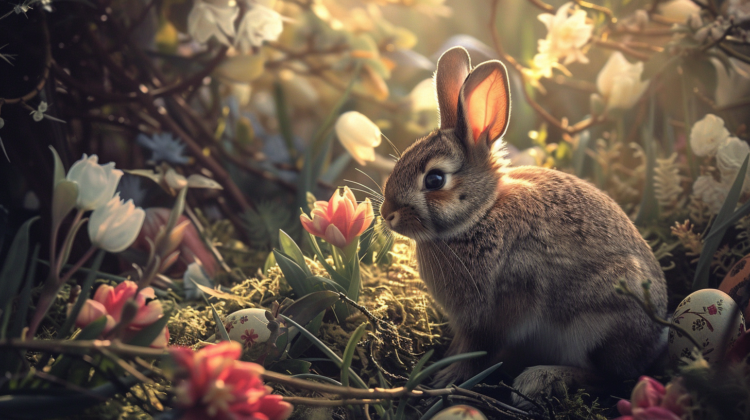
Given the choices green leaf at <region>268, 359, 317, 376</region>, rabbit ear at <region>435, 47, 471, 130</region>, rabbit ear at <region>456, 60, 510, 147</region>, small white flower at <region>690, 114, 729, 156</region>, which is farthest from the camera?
small white flower at <region>690, 114, 729, 156</region>

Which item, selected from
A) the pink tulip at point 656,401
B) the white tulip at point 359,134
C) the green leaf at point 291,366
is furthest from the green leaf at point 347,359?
the white tulip at point 359,134

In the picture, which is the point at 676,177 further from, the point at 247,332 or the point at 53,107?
the point at 53,107

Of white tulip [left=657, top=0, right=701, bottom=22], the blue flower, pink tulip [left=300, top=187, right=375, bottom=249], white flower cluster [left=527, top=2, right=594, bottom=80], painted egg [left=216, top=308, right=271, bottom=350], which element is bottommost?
painted egg [left=216, top=308, right=271, bottom=350]

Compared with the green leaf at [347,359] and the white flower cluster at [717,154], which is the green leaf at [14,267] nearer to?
the green leaf at [347,359]

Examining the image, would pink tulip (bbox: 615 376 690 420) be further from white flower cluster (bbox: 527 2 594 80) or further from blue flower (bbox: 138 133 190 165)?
blue flower (bbox: 138 133 190 165)

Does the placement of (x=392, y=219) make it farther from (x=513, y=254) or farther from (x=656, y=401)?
(x=656, y=401)

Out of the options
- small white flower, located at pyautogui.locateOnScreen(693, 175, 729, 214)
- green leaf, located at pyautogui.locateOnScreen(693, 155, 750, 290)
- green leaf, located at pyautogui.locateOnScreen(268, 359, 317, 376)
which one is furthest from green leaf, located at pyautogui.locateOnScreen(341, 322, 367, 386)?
small white flower, located at pyautogui.locateOnScreen(693, 175, 729, 214)

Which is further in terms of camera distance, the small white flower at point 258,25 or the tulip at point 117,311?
the small white flower at point 258,25
